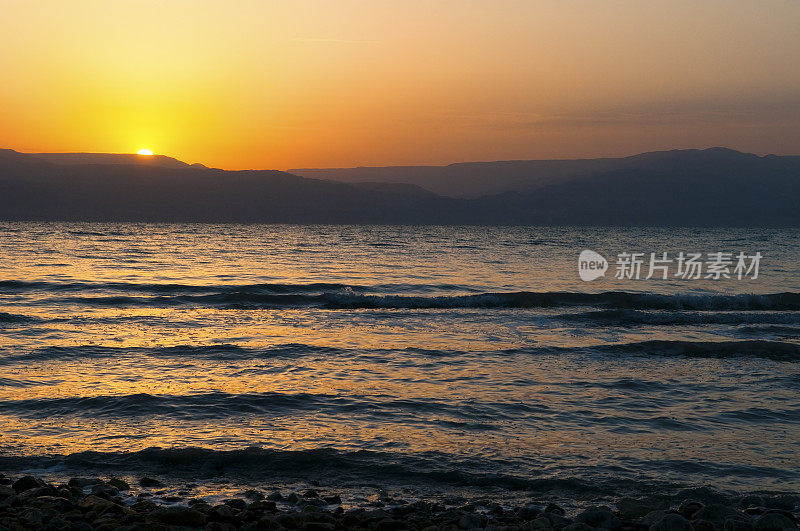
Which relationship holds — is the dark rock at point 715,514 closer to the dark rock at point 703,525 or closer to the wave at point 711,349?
the dark rock at point 703,525

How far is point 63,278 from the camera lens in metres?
33.8

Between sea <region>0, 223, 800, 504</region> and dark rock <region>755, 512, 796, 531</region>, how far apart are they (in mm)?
1340

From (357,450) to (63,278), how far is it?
1157 inches

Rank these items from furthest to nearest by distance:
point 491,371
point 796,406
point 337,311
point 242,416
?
point 337,311, point 491,371, point 796,406, point 242,416

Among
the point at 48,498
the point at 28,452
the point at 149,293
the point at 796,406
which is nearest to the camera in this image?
the point at 48,498

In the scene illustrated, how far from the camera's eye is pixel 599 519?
23.5ft

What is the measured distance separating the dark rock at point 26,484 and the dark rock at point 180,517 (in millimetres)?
1969

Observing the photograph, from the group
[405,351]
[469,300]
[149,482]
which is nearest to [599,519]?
[149,482]

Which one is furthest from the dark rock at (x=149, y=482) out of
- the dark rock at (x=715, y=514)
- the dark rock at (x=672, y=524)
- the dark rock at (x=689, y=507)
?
the dark rock at (x=715, y=514)

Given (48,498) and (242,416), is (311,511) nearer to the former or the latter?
(48,498)

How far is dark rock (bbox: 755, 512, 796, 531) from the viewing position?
6.86m

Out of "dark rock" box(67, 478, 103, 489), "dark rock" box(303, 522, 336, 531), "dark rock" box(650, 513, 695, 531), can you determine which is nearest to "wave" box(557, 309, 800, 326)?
"dark rock" box(650, 513, 695, 531)

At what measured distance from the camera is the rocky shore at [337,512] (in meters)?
6.84

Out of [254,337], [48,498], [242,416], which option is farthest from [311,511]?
[254,337]
